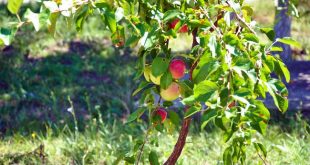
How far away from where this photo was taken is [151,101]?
7.15ft

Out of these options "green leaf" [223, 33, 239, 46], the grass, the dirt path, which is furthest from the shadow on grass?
"green leaf" [223, 33, 239, 46]

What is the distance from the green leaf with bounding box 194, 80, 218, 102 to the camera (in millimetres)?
1479

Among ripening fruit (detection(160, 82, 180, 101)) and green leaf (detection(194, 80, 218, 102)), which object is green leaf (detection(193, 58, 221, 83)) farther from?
ripening fruit (detection(160, 82, 180, 101))

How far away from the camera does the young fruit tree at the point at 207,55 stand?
1521 millimetres

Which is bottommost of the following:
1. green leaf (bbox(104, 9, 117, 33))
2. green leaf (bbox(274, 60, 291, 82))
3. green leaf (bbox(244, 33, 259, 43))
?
green leaf (bbox(274, 60, 291, 82))

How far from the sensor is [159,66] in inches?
72.8

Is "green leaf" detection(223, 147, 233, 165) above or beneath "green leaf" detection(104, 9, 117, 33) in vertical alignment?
beneath

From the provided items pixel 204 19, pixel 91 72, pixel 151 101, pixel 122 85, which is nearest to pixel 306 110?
pixel 122 85

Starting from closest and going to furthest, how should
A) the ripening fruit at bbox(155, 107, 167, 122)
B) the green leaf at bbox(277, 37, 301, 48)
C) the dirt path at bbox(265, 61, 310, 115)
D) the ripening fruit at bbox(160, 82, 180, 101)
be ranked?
the green leaf at bbox(277, 37, 301, 48), the ripening fruit at bbox(160, 82, 180, 101), the ripening fruit at bbox(155, 107, 167, 122), the dirt path at bbox(265, 61, 310, 115)

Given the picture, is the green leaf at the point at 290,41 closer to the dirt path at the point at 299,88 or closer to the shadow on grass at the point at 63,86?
the shadow on grass at the point at 63,86

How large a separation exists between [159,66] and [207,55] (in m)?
0.27

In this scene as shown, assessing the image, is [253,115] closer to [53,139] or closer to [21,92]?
[53,139]

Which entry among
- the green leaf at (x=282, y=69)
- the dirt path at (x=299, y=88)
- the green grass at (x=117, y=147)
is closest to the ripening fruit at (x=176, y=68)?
the green leaf at (x=282, y=69)

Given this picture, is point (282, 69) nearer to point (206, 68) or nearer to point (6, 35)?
point (206, 68)
